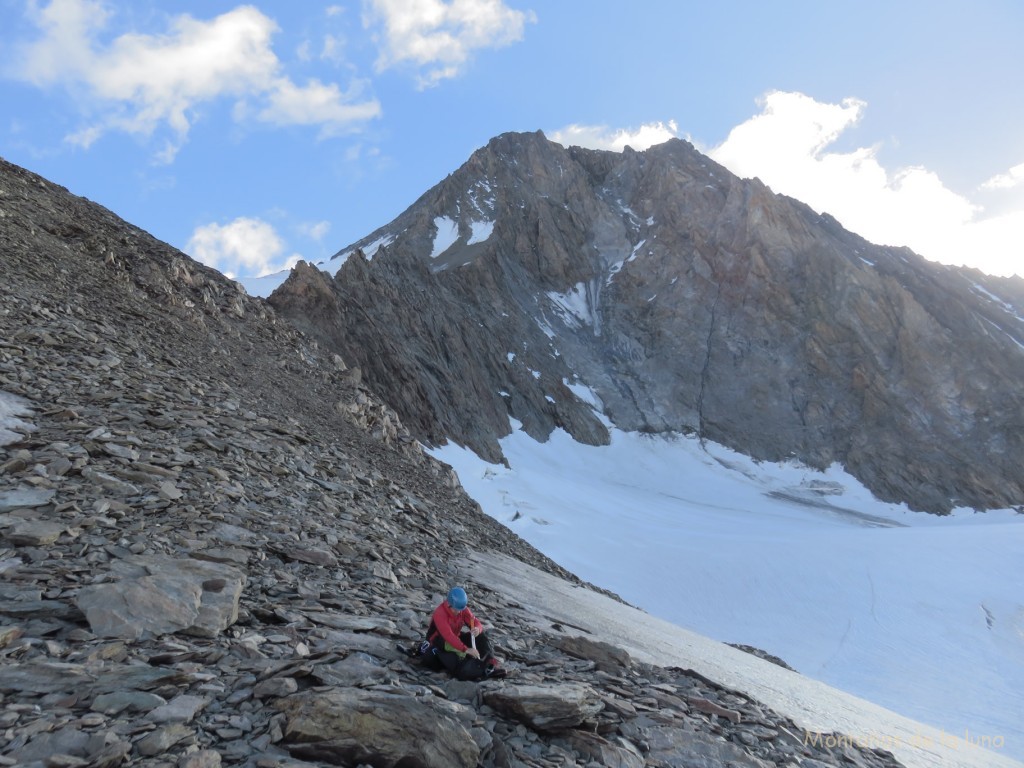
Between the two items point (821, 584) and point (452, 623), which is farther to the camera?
point (821, 584)

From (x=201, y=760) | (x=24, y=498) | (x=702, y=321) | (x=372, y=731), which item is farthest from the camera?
(x=702, y=321)

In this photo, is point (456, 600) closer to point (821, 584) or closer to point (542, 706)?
point (542, 706)

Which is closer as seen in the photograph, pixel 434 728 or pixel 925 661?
pixel 434 728

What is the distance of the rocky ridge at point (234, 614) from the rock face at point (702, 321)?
141 ft

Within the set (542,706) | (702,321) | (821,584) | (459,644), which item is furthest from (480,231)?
(542,706)

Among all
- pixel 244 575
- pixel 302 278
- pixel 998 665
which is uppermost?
pixel 302 278

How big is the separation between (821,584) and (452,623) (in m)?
33.4

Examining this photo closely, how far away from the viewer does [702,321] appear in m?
92.3

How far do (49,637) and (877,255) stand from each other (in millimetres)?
119929

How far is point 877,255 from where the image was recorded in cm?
10738

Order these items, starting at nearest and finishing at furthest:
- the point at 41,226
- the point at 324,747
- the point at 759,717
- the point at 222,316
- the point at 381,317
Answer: the point at 324,747 → the point at 759,717 → the point at 41,226 → the point at 222,316 → the point at 381,317

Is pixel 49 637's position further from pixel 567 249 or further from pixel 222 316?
pixel 567 249

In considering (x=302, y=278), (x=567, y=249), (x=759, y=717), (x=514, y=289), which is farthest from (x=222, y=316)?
(x=567, y=249)

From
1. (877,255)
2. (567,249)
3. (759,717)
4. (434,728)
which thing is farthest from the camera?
(877,255)
